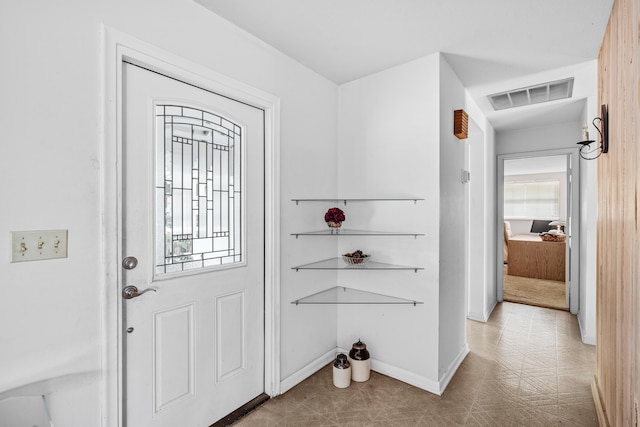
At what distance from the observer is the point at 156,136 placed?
1675 millimetres

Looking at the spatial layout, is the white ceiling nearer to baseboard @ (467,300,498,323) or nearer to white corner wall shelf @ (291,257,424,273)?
white corner wall shelf @ (291,257,424,273)

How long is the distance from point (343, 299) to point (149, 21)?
7.33ft

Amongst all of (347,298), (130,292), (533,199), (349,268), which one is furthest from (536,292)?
(130,292)

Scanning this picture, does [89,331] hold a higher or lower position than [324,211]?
lower

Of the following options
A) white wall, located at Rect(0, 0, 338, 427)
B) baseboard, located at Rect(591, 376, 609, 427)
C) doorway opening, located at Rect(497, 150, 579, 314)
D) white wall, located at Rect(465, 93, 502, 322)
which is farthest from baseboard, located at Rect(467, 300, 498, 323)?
white wall, located at Rect(0, 0, 338, 427)

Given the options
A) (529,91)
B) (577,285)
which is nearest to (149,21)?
(529,91)

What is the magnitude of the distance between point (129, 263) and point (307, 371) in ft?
5.35

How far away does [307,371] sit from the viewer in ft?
8.29

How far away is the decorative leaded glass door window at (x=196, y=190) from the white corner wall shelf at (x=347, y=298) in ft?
2.58

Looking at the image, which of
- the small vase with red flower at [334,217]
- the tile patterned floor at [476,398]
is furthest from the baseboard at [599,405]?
the small vase with red flower at [334,217]

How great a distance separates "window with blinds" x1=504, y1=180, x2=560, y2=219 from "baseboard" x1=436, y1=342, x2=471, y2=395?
732cm

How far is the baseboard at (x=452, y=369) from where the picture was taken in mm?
2334

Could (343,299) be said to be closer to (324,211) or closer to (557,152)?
(324,211)

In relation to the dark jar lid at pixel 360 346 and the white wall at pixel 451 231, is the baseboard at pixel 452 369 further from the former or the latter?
the dark jar lid at pixel 360 346
